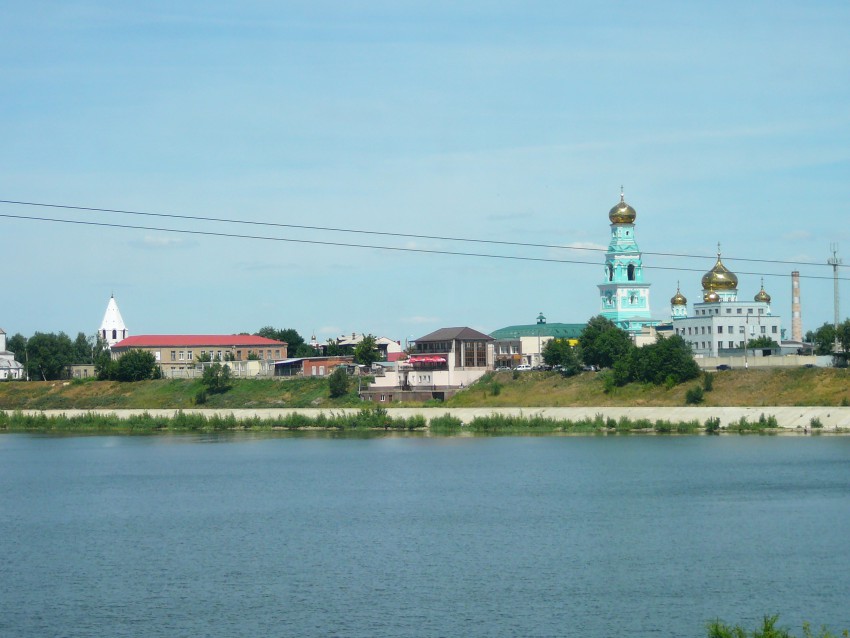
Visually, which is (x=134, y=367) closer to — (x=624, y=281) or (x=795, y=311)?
(x=624, y=281)

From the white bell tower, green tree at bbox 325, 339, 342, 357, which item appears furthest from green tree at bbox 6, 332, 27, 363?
green tree at bbox 325, 339, 342, 357

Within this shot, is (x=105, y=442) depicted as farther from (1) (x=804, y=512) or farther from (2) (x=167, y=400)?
(1) (x=804, y=512)

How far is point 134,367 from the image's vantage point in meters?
128

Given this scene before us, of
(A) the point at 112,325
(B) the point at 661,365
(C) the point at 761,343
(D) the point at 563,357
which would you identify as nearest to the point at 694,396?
(B) the point at 661,365

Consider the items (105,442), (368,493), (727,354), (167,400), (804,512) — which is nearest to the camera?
(804,512)

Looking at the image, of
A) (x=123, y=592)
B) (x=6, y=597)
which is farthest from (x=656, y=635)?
(x=6, y=597)

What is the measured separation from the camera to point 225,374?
120 m

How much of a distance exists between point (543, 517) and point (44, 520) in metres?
18.5

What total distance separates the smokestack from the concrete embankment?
53253 millimetres

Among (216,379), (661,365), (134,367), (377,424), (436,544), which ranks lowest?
(436,544)

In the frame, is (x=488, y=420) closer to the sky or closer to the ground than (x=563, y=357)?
closer to the ground

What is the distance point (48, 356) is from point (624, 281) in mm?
66390

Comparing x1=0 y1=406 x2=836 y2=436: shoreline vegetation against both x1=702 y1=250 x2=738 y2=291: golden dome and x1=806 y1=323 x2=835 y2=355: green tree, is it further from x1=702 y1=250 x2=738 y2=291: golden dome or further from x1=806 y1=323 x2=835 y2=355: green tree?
x1=702 y1=250 x2=738 y2=291: golden dome

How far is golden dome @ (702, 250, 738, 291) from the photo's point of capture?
126 meters
